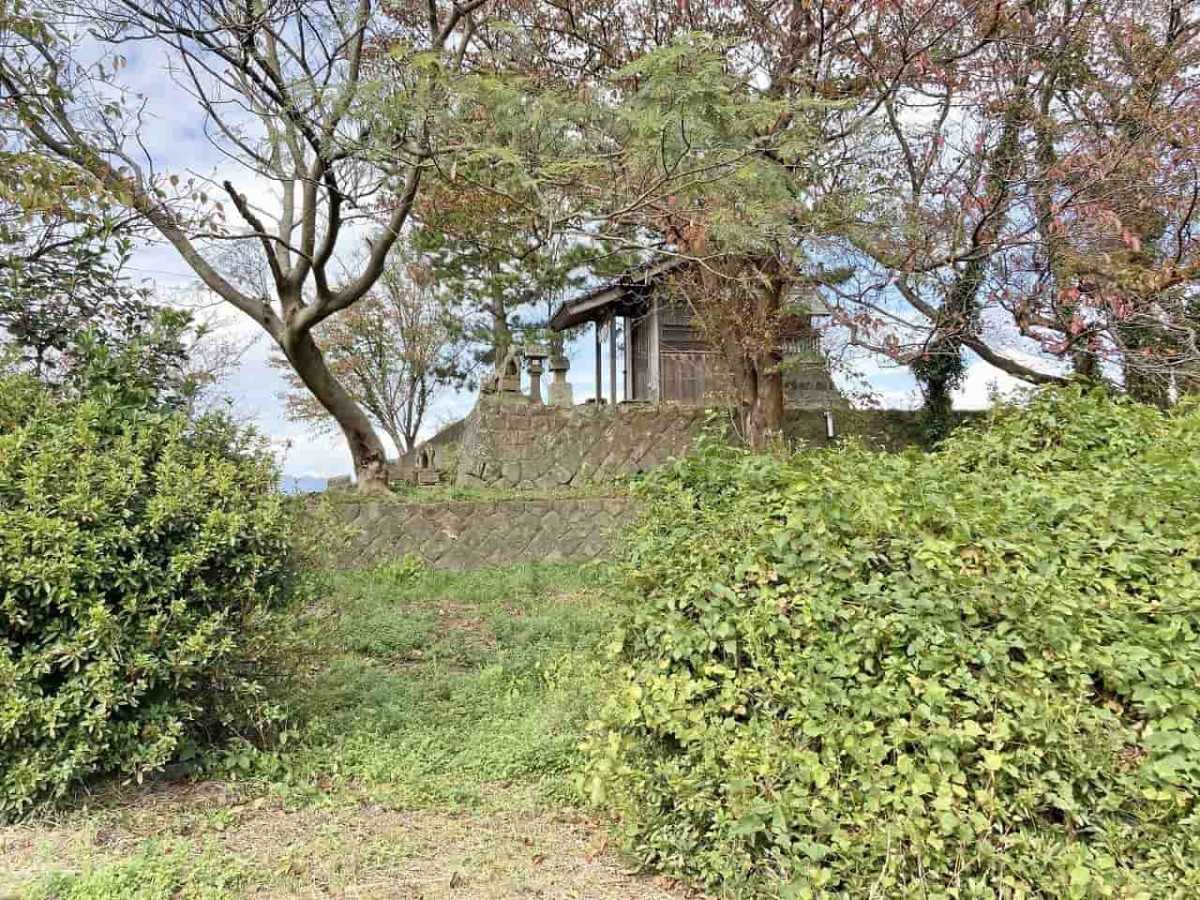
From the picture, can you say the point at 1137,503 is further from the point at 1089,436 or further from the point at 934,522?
the point at 1089,436

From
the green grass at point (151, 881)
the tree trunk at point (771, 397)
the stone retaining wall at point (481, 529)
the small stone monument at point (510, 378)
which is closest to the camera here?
the green grass at point (151, 881)

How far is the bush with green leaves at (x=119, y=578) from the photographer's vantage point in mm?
2508

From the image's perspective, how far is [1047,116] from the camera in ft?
25.6

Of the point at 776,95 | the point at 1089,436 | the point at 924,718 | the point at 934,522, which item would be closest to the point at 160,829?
the point at 924,718

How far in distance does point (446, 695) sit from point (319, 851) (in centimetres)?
162

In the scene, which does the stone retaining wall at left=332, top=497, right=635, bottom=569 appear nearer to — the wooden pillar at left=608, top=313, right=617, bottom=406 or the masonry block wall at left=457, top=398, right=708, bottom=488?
the masonry block wall at left=457, top=398, right=708, bottom=488

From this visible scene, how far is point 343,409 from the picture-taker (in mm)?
9086

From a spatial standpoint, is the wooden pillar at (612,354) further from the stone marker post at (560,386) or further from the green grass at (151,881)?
the green grass at (151,881)

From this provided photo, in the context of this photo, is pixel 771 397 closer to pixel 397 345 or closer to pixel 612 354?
pixel 612 354

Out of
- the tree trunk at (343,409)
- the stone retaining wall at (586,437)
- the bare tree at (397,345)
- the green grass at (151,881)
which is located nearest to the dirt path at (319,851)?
the green grass at (151,881)

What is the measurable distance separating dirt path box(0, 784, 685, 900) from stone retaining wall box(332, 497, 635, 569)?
5.78 m

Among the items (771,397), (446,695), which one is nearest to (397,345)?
(771,397)

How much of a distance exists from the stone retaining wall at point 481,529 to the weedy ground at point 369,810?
4298 mm

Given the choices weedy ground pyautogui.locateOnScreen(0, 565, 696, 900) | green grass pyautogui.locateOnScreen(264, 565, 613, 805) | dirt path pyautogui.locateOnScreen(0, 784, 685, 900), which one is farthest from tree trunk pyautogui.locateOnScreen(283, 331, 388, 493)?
dirt path pyautogui.locateOnScreen(0, 784, 685, 900)
